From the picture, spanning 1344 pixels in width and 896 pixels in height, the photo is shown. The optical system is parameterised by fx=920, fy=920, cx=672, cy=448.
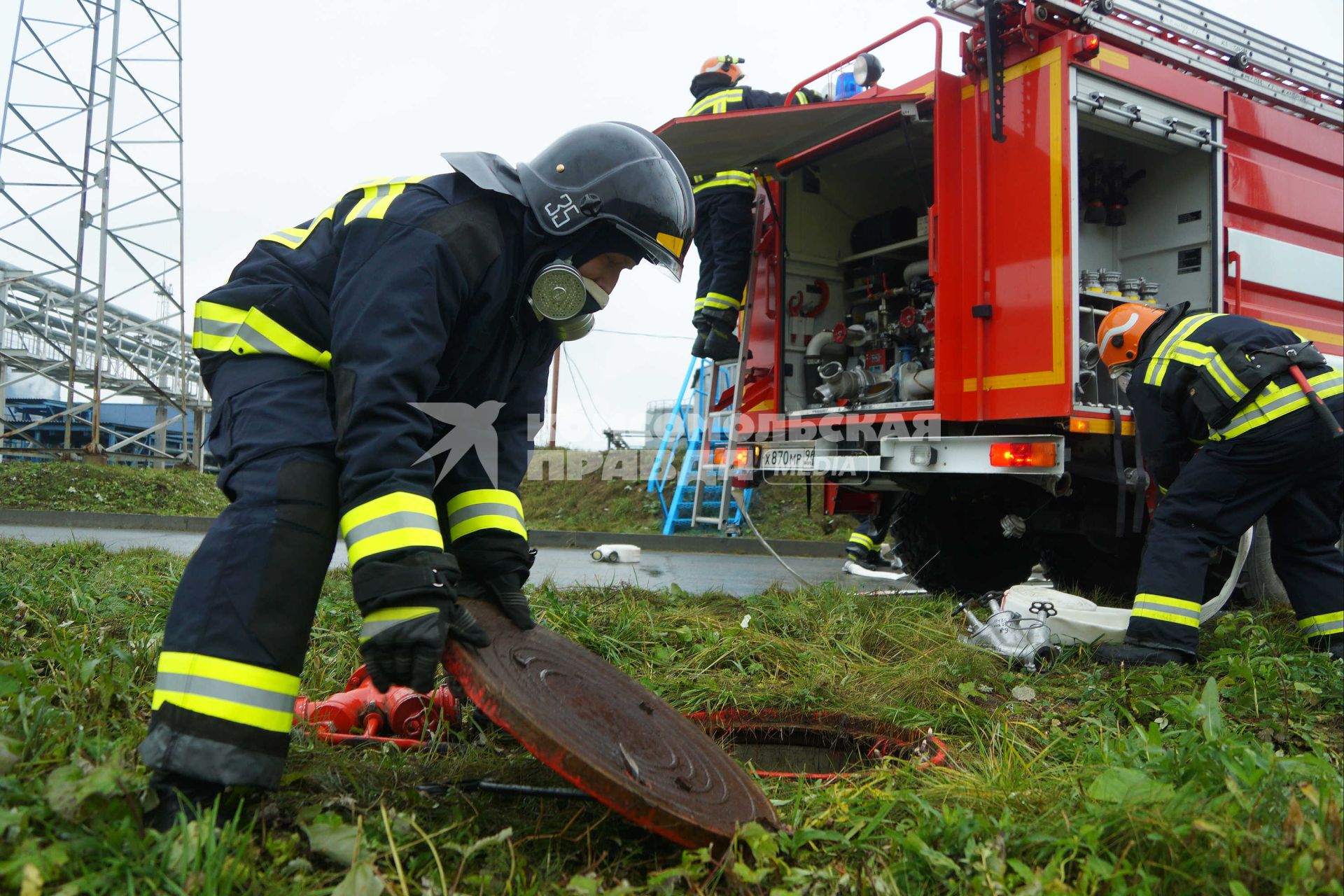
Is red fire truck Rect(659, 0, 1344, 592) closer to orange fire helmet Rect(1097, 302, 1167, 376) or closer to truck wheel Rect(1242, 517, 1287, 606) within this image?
orange fire helmet Rect(1097, 302, 1167, 376)

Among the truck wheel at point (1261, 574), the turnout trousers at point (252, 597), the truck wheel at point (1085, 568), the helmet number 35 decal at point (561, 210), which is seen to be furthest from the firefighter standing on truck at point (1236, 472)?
the turnout trousers at point (252, 597)

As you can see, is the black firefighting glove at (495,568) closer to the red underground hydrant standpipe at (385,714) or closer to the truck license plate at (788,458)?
the red underground hydrant standpipe at (385,714)

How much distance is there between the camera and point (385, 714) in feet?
8.10

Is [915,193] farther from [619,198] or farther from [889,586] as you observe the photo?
[619,198]

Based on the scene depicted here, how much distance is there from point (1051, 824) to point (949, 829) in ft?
0.60

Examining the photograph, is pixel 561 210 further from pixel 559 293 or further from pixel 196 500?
pixel 196 500

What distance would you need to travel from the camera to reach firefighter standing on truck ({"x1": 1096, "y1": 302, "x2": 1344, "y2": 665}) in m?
3.28

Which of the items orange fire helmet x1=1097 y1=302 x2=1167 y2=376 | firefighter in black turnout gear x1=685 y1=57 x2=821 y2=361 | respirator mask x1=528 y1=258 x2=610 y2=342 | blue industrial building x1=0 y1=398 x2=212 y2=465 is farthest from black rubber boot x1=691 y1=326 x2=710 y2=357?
blue industrial building x1=0 y1=398 x2=212 y2=465

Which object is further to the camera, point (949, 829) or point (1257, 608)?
point (1257, 608)

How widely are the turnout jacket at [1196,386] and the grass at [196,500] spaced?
5356 mm

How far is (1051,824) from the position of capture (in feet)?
5.32

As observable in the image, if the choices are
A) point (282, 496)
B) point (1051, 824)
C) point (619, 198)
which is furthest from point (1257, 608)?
point (282, 496)

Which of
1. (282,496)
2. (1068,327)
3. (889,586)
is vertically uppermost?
(1068,327)

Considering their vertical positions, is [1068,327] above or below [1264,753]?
above
